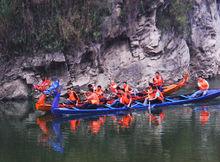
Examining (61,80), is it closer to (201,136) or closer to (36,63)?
(36,63)

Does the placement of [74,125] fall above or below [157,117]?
below

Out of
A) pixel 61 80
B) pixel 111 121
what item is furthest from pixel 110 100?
pixel 61 80

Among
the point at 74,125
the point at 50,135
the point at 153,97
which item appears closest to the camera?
the point at 50,135

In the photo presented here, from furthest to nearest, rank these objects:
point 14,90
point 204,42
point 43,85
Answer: point 204,42
point 14,90
point 43,85

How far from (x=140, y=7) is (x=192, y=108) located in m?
9.98

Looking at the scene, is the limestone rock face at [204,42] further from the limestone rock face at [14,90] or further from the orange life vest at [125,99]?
the orange life vest at [125,99]

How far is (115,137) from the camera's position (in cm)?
1866

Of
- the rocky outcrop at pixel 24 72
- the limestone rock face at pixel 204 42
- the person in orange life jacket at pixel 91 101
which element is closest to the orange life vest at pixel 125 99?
the person in orange life jacket at pixel 91 101

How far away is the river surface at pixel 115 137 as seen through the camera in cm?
A: 1581

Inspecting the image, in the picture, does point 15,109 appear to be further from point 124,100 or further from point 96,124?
point 96,124

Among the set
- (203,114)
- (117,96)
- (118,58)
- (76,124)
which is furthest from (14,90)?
(203,114)

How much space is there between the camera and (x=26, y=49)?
3047 cm

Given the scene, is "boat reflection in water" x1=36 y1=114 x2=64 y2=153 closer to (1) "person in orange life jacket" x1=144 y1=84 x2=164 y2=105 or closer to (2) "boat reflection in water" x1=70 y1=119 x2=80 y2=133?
(2) "boat reflection in water" x1=70 y1=119 x2=80 y2=133

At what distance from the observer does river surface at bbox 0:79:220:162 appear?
1581 cm
